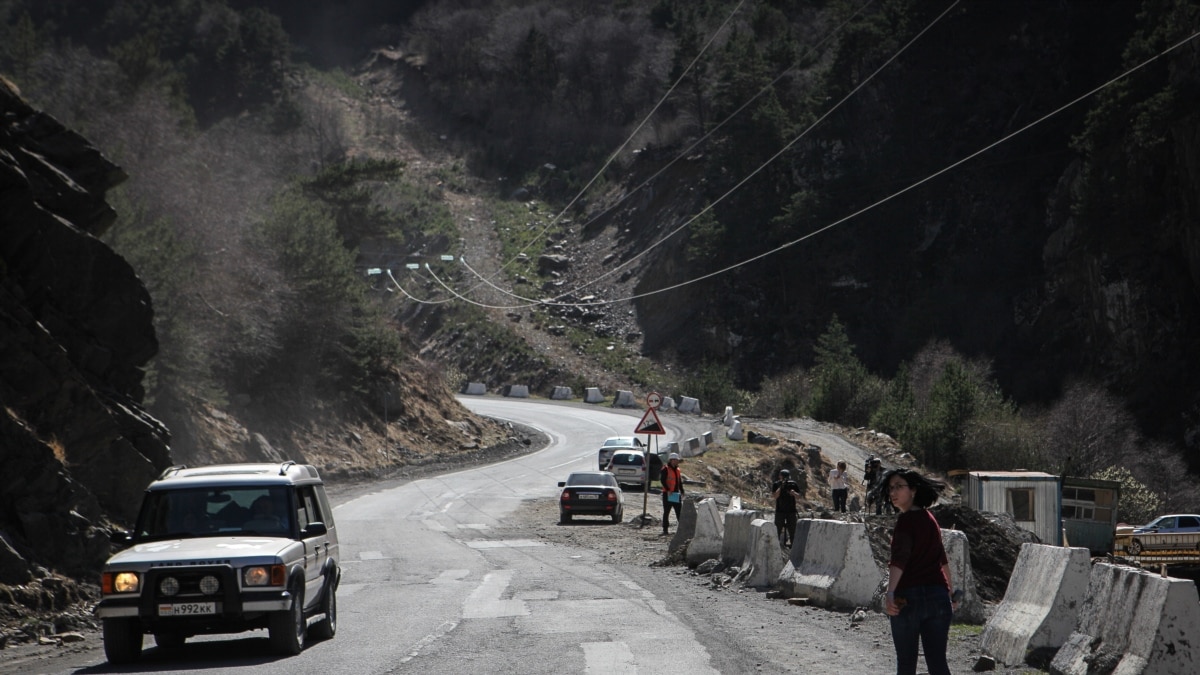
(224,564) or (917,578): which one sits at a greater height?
(917,578)

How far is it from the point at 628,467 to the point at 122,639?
32914 millimetres

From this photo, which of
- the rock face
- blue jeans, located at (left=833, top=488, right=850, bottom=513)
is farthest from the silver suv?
blue jeans, located at (left=833, top=488, right=850, bottom=513)

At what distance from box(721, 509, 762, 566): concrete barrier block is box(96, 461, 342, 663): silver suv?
23.2 ft

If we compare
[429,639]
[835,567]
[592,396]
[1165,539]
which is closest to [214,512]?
[429,639]

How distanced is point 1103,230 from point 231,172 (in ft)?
164

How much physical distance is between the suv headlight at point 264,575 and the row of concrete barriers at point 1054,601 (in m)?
6.37

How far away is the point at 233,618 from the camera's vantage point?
1110 cm

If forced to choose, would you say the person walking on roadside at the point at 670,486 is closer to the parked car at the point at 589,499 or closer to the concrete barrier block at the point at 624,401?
the parked car at the point at 589,499

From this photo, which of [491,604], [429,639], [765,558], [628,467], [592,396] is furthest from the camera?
[592,396]

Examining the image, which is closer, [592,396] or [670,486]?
[670,486]

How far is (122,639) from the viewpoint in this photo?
1124 centimetres

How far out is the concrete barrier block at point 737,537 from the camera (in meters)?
18.3

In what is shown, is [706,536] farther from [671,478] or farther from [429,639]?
[429,639]

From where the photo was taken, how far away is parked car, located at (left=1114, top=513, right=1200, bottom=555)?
30.1m
